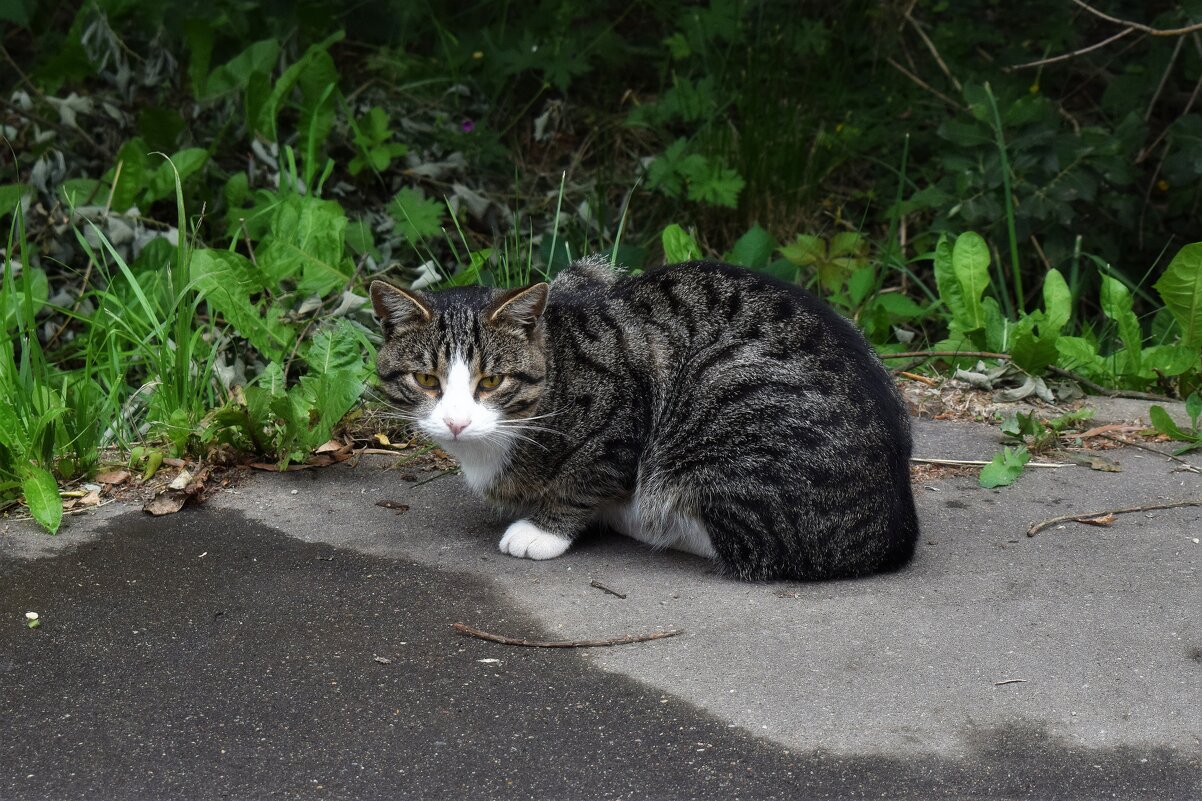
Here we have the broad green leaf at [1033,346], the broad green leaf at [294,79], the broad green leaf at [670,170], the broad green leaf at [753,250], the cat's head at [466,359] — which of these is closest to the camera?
the cat's head at [466,359]

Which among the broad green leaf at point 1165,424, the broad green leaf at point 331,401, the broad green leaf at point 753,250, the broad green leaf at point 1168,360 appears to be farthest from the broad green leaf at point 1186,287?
the broad green leaf at point 331,401

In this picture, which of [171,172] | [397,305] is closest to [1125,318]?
[397,305]

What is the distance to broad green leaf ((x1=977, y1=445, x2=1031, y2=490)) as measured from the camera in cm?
389

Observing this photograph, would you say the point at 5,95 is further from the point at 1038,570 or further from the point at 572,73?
the point at 1038,570

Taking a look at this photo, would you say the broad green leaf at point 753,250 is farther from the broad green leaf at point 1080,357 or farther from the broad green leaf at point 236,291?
the broad green leaf at point 236,291

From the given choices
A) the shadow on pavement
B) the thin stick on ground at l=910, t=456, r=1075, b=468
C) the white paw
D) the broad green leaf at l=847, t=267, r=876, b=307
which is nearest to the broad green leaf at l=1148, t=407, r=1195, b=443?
the thin stick on ground at l=910, t=456, r=1075, b=468

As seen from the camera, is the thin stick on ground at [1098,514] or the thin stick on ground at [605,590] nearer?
the thin stick on ground at [605,590]

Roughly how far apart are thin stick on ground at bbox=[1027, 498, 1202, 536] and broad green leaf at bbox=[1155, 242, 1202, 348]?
3.00 ft

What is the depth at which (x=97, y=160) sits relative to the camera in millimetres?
6238

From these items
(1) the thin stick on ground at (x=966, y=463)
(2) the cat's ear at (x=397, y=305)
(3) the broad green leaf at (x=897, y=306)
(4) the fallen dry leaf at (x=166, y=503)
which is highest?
(2) the cat's ear at (x=397, y=305)

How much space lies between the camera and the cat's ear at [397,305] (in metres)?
3.44

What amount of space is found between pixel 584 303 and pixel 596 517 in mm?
643

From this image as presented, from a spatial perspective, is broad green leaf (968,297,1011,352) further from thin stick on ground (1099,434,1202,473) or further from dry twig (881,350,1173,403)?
thin stick on ground (1099,434,1202,473)

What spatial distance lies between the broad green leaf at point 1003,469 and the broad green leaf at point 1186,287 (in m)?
0.92
